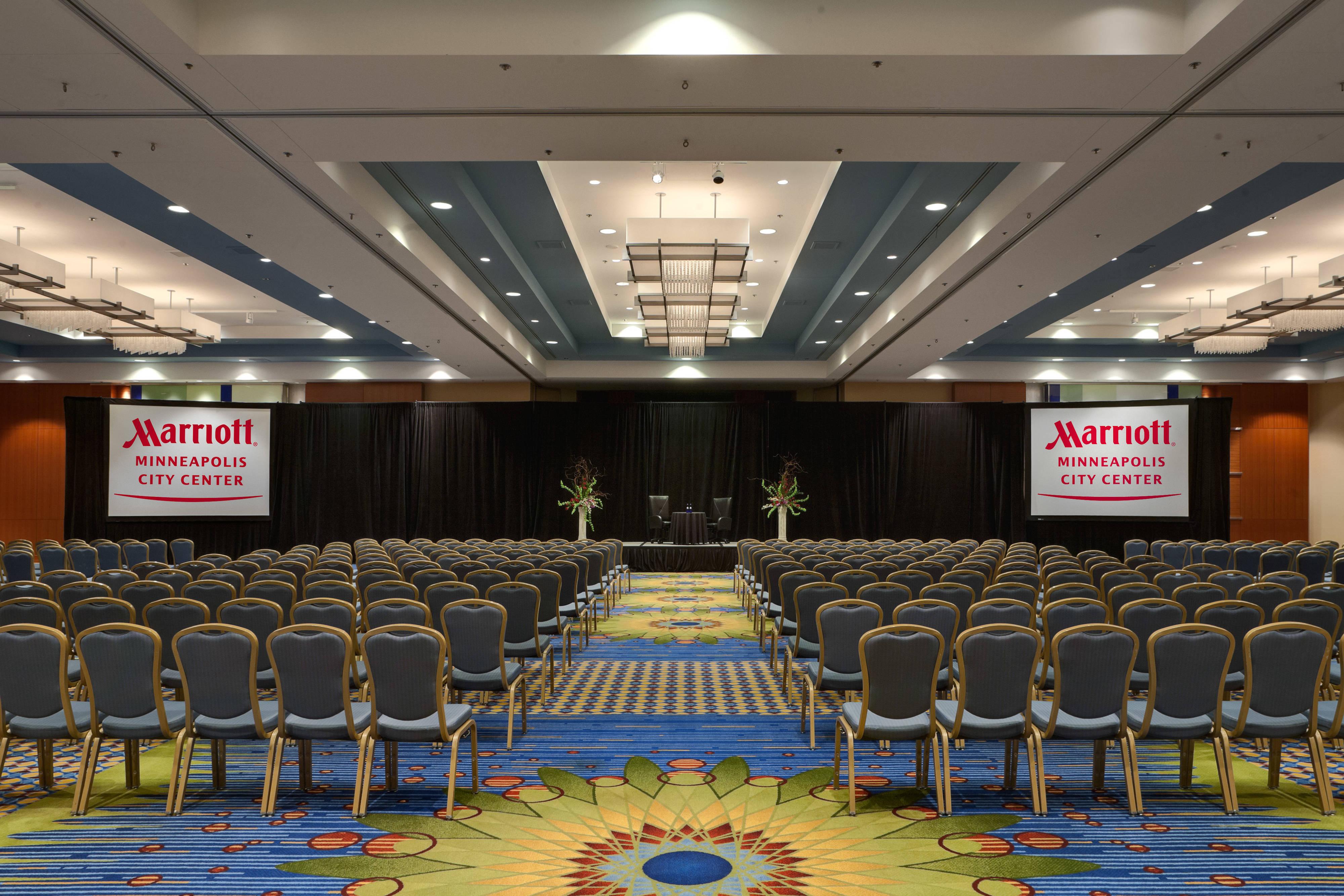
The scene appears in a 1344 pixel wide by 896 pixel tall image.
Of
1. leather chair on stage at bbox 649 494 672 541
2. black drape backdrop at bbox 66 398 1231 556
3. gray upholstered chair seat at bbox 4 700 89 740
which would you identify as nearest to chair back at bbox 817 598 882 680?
gray upholstered chair seat at bbox 4 700 89 740

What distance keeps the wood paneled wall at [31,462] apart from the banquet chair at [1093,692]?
69.5 ft

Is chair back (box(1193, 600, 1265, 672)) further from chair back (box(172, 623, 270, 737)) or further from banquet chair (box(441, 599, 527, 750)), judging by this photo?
chair back (box(172, 623, 270, 737))

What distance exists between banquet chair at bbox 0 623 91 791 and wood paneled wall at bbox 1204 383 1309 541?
70.4ft

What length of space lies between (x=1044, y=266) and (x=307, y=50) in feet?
26.0

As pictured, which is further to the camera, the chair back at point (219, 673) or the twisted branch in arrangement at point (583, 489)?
the twisted branch in arrangement at point (583, 489)

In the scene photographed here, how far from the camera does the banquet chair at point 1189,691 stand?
429cm

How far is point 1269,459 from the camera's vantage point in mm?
19734

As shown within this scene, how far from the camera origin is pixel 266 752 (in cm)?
516

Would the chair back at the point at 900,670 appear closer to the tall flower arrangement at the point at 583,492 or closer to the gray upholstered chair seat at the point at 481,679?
the gray upholstered chair seat at the point at 481,679

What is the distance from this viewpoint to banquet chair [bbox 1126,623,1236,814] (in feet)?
14.1

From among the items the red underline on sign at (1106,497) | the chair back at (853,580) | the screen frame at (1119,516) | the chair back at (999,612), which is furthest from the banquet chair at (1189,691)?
the red underline on sign at (1106,497)

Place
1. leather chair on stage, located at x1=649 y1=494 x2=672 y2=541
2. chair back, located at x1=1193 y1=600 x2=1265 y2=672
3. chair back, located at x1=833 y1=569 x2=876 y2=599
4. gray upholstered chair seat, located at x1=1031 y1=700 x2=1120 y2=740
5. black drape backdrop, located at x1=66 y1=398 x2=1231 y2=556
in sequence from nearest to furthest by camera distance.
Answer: gray upholstered chair seat, located at x1=1031 y1=700 x2=1120 y2=740 < chair back, located at x1=1193 y1=600 x2=1265 y2=672 < chair back, located at x1=833 y1=569 x2=876 y2=599 < leather chair on stage, located at x1=649 y1=494 x2=672 y2=541 < black drape backdrop, located at x1=66 y1=398 x2=1231 y2=556

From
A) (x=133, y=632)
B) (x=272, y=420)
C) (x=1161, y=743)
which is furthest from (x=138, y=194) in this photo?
(x=272, y=420)

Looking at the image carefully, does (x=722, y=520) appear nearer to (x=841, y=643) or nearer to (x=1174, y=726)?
(x=841, y=643)
